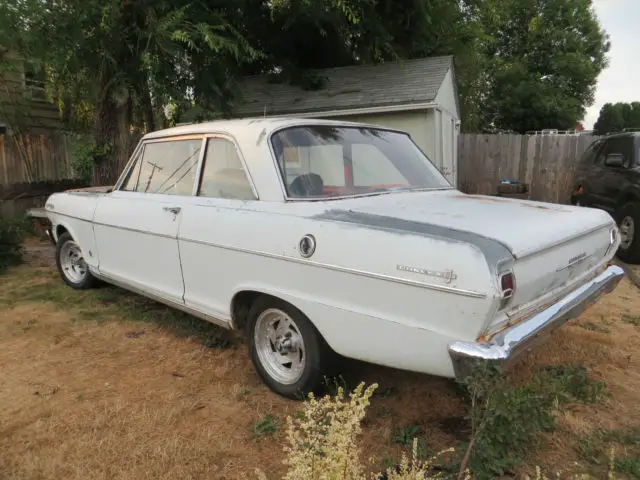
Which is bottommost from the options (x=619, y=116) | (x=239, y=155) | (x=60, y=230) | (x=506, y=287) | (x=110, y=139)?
(x=60, y=230)

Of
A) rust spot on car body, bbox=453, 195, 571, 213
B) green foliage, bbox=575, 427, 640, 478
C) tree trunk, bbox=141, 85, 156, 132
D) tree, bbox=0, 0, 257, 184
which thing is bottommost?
green foliage, bbox=575, 427, 640, 478

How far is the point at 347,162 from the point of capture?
11.8 ft

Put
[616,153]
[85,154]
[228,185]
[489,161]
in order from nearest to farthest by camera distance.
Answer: [228,185] → [616,153] → [85,154] → [489,161]

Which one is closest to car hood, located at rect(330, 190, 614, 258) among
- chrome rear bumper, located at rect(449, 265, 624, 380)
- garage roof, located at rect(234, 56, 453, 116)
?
chrome rear bumper, located at rect(449, 265, 624, 380)

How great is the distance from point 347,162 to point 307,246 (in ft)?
3.27

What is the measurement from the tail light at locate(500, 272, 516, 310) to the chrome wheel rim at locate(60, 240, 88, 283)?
469 centimetres

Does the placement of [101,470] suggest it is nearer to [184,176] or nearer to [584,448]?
[184,176]

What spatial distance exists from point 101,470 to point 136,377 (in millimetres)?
1111

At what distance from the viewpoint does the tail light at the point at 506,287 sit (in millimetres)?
2283

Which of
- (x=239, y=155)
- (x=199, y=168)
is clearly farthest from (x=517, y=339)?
(x=199, y=168)

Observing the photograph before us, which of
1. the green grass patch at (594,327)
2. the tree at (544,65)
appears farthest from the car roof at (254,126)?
the tree at (544,65)

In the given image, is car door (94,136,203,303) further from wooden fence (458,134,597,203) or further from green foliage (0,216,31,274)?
wooden fence (458,134,597,203)

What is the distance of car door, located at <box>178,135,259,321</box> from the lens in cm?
328

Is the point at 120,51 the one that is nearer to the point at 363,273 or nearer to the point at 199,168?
the point at 199,168
